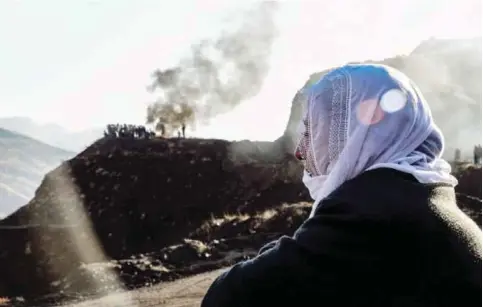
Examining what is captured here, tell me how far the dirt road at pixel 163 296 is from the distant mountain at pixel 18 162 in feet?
193

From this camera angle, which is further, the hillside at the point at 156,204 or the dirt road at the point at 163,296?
the hillside at the point at 156,204

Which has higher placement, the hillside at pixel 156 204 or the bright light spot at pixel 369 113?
the bright light spot at pixel 369 113

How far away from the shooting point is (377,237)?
1866 mm

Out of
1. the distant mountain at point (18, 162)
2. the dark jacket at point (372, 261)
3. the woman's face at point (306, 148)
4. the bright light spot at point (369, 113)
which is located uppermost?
the bright light spot at point (369, 113)

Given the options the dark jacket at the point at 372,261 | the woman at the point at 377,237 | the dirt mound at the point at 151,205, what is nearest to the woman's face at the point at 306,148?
the woman at the point at 377,237

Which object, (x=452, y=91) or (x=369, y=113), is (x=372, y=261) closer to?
(x=369, y=113)

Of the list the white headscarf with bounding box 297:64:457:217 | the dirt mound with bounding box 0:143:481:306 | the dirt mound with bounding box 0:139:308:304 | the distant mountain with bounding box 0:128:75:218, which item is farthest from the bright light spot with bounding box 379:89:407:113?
the distant mountain with bounding box 0:128:75:218

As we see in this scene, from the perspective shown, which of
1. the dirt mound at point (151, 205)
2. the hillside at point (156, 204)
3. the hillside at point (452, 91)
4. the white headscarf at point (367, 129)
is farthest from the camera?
the hillside at point (452, 91)

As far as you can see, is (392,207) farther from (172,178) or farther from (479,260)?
(172,178)

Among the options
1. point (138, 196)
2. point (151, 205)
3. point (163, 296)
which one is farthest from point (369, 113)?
point (138, 196)

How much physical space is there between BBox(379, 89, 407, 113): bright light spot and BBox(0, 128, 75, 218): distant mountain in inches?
2675

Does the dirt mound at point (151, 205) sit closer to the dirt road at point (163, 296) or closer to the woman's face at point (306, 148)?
the dirt road at point (163, 296)

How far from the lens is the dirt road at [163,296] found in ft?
32.2

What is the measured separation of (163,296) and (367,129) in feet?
28.1
